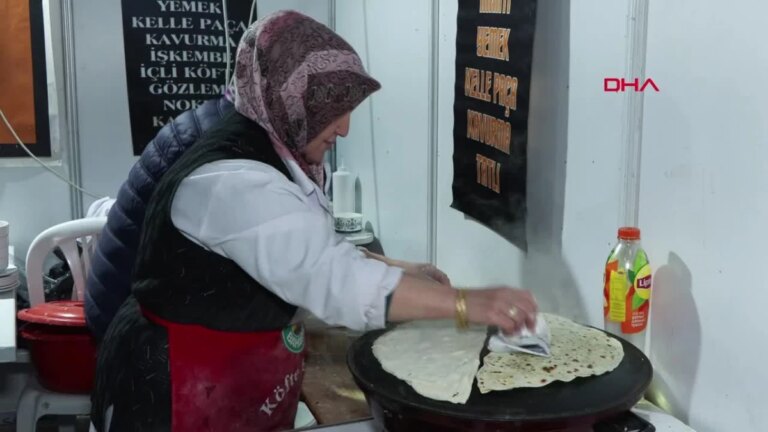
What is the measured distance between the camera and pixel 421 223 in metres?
2.50

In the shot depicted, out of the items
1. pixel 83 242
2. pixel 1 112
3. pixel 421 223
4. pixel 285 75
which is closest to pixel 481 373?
pixel 285 75

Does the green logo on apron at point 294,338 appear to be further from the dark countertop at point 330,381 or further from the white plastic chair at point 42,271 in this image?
the white plastic chair at point 42,271

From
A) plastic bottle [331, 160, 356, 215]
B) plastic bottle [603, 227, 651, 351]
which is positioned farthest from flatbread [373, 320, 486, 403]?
plastic bottle [331, 160, 356, 215]

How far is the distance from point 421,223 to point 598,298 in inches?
39.3

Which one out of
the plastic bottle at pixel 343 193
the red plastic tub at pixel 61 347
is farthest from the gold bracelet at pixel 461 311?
the plastic bottle at pixel 343 193

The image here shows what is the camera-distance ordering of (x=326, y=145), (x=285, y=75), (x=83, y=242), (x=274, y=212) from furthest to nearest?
(x=83, y=242) < (x=326, y=145) < (x=285, y=75) < (x=274, y=212)

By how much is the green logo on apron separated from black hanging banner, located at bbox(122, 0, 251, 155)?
211 cm

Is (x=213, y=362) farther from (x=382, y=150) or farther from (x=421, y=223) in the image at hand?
(x=382, y=150)

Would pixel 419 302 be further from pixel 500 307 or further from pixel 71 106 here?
pixel 71 106

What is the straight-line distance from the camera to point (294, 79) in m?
1.29

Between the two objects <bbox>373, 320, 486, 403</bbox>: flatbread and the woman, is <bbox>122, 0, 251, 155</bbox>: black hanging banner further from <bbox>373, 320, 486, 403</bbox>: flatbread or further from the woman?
<bbox>373, 320, 486, 403</bbox>: flatbread

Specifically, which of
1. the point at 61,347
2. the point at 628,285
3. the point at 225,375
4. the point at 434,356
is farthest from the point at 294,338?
the point at 61,347

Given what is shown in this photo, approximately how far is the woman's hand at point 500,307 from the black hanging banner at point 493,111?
1.85 feet

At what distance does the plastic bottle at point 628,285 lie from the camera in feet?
4.53
